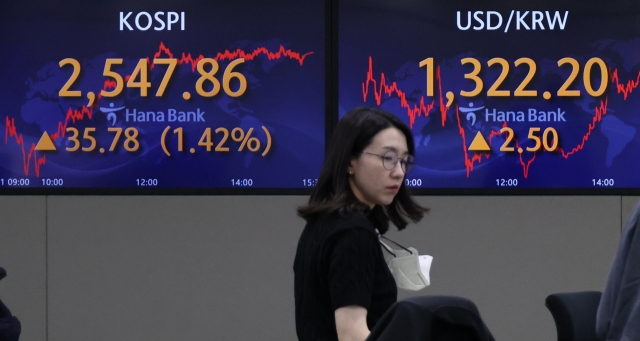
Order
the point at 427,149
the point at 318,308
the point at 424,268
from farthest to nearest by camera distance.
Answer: the point at 427,149 → the point at 424,268 → the point at 318,308

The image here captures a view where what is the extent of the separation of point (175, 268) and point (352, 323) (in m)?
2.75

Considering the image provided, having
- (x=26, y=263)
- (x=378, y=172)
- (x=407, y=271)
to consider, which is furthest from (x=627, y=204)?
(x=26, y=263)

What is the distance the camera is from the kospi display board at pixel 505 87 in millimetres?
4402

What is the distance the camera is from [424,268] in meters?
2.28

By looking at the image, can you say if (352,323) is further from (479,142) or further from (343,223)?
(479,142)

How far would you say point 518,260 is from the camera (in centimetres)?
453

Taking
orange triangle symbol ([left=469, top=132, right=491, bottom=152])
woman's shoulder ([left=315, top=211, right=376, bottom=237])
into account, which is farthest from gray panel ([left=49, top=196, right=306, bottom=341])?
woman's shoulder ([left=315, top=211, right=376, bottom=237])

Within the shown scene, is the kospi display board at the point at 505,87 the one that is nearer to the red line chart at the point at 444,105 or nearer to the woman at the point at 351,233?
the red line chart at the point at 444,105

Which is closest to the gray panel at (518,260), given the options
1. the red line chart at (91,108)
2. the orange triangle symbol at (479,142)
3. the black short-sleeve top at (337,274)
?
the orange triangle symbol at (479,142)

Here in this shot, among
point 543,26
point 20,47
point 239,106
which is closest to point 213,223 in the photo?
point 239,106

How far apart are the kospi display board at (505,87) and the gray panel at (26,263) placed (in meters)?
1.78

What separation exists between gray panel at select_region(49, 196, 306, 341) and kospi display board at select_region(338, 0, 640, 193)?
2.71ft

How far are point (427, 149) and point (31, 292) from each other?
2.22 m

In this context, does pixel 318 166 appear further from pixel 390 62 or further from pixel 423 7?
pixel 423 7
